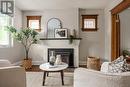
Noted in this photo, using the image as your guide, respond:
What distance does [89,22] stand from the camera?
7680mm

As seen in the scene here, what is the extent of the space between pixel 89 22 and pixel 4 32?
3.40m

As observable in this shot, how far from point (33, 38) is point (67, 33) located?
1422 millimetres

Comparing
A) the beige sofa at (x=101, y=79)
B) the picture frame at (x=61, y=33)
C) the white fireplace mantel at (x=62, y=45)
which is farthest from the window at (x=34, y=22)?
the beige sofa at (x=101, y=79)

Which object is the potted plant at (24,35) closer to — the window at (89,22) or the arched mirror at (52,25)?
the arched mirror at (52,25)

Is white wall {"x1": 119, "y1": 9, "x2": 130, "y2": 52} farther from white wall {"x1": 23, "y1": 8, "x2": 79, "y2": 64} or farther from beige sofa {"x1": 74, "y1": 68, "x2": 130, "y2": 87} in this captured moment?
beige sofa {"x1": 74, "y1": 68, "x2": 130, "y2": 87}

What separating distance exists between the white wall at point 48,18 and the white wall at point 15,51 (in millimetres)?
390

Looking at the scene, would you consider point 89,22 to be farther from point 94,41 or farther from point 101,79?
point 101,79

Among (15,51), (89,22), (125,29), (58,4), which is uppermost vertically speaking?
(58,4)

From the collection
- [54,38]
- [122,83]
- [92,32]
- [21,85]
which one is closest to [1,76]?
[21,85]

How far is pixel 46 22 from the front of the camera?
25.0 feet

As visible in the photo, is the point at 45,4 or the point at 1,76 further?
the point at 45,4

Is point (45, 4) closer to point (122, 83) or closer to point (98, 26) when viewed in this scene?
point (98, 26)

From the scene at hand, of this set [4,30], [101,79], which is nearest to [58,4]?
[4,30]

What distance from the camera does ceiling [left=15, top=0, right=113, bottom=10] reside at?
267 inches
